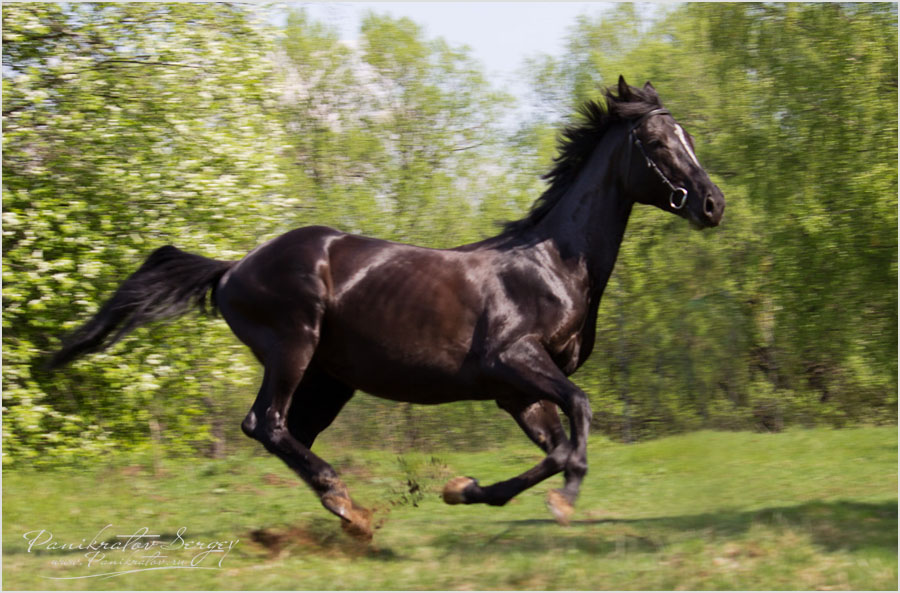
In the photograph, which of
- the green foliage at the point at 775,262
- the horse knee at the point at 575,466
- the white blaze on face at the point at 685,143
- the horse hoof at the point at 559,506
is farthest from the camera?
the green foliage at the point at 775,262

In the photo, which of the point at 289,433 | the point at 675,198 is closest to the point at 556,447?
the point at 675,198

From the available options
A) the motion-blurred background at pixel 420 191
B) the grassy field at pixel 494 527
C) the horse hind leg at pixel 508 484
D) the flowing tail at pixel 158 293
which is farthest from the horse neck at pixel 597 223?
the motion-blurred background at pixel 420 191

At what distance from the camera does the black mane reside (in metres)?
5.63

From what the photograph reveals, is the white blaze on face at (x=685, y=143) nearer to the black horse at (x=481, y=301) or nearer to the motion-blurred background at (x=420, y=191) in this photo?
the black horse at (x=481, y=301)

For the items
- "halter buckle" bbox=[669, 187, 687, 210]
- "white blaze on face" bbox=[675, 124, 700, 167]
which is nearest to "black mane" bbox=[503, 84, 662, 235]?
"white blaze on face" bbox=[675, 124, 700, 167]

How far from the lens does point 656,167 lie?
5.38 metres

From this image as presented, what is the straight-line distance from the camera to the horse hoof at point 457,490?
5090 millimetres

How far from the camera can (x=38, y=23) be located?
920cm

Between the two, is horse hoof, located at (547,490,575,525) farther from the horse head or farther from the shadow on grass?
the horse head

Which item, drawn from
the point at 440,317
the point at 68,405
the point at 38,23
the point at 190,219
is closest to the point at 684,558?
the point at 440,317

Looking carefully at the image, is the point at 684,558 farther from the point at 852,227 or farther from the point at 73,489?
the point at 852,227

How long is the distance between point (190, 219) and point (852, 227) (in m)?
8.54

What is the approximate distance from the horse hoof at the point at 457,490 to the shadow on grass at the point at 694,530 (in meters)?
0.54

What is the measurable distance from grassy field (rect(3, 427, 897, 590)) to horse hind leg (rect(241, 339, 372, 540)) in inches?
11.1
